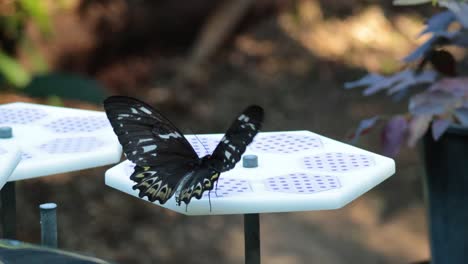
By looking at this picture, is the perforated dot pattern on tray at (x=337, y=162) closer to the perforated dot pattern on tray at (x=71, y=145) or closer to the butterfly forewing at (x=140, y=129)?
the butterfly forewing at (x=140, y=129)

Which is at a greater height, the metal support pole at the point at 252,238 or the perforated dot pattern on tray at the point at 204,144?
the perforated dot pattern on tray at the point at 204,144

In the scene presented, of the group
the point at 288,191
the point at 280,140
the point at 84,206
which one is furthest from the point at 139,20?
the point at 288,191

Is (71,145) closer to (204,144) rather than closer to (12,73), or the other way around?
(204,144)

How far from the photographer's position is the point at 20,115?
2.99 m

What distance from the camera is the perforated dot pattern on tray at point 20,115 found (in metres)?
2.90

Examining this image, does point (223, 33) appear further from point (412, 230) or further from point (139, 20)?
point (412, 230)

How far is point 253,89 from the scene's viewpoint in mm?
6848

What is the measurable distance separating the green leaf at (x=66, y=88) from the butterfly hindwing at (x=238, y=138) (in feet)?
9.72

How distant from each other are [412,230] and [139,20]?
2.32 metres

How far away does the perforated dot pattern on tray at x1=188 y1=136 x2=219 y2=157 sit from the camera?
2.49m

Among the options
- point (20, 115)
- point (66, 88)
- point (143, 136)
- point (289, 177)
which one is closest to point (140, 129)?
point (143, 136)

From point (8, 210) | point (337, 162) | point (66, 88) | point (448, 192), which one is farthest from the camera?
point (66, 88)

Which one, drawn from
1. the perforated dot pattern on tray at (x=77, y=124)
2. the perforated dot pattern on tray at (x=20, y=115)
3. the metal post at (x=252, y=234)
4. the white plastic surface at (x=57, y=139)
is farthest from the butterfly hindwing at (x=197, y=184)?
the perforated dot pattern on tray at (x=20, y=115)

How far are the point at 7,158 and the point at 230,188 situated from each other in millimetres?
534
